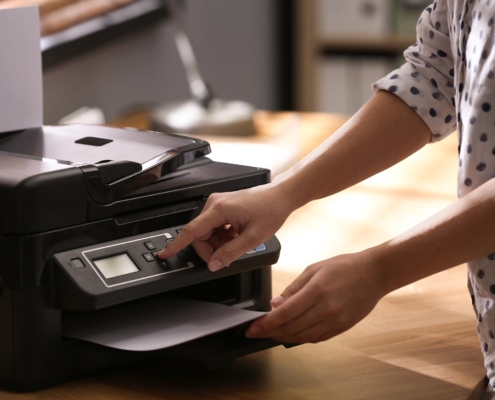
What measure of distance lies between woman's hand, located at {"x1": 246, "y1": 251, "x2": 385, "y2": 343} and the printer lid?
8.3 inches

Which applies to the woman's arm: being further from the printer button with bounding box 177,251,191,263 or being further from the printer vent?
the printer vent

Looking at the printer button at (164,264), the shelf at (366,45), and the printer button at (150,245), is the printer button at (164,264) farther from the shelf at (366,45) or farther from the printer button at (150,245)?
the shelf at (366,45)

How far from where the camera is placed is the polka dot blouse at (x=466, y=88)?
0.86 m

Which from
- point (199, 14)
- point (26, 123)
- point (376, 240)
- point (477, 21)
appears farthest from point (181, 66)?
point (477, 21)

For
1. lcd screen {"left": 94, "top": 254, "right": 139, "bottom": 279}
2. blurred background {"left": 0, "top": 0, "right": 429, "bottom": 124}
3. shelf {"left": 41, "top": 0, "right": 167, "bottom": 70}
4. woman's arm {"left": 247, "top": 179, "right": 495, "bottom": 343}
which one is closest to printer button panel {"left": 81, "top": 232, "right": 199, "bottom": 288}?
lcd screen {"left": 94, "top": 254, "right": 139, "bottom": 279}

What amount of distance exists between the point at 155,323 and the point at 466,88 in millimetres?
428

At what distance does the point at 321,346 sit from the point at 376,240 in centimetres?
46

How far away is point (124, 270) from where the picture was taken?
88 cm

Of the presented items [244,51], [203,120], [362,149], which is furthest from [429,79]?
[244,51]

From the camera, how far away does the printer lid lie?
2.96 feet

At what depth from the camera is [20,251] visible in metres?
0.84

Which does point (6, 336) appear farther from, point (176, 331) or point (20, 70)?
point (20, 70)

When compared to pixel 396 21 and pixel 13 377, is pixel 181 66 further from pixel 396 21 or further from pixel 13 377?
pixel 13 377

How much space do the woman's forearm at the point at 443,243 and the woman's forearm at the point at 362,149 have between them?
9.0 inches
